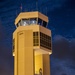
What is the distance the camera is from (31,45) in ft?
224

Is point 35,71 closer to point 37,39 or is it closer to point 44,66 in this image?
point 44,66

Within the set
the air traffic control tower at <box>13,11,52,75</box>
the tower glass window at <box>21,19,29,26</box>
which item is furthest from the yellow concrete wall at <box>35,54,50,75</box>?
the tower glass window at <box>21,19,29,26</box>

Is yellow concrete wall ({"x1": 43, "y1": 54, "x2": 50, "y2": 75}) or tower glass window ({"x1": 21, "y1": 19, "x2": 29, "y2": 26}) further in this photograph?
yellow concrete wall ({"x1": 43, "y1": 54, "x2": 50, "y2": 75})

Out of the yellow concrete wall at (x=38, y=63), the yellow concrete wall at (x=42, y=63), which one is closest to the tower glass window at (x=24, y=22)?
the yellow concrete wall at (x=42, y=63)

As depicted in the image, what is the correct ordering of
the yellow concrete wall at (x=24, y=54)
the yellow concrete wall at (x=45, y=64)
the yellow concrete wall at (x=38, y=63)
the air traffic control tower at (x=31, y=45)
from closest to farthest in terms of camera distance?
the yellow concrete wall at (x=24, y=54), the air traffic control tower at (x=31, y=45), the yellow concrete wall at (x=38, y=63), the yellow concrete wall at (x=45, y=64)

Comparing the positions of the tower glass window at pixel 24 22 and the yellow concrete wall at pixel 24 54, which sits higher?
the tower glass window at pixel 24 22

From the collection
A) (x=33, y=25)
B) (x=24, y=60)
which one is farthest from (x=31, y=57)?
(x=33, y=25)

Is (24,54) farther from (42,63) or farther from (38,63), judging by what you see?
(42,63)

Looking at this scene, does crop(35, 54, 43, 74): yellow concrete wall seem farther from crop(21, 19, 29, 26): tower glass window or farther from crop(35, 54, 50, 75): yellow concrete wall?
crop(21, 19, 29, 26): tower glass window

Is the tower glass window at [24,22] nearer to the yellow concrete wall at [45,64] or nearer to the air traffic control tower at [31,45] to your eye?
the air traffic control tower at [31,45]

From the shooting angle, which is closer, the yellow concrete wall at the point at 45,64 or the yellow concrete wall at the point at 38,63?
the yellow concrete wall at the point at 38,63

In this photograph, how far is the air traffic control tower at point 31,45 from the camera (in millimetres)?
67125

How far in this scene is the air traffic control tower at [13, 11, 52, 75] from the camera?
67.1m

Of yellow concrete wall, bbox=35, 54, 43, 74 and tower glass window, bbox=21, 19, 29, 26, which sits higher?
tower glass window, bbox=21, 19, 29, 26
